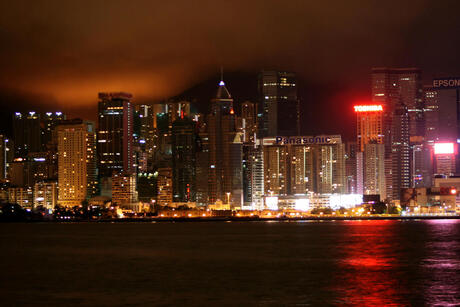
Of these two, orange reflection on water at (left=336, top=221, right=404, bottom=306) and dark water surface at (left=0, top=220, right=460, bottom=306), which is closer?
orange reflection on water at (left=336, top=221, right=404, bottom=306)

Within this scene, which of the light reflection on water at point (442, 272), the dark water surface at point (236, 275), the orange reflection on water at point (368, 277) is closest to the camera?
the orange reflection on water at point (368, 277)

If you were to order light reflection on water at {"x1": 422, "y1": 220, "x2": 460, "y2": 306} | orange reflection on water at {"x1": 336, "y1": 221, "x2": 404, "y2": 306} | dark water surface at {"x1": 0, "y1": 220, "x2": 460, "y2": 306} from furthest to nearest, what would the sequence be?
dark water surface at {"x1": 0, "y1": 220, "x2": 460, "y2": 306} → light reflection on water at {"x1": 422, "y1": 220, "x2": 460, "y2": 306} → orange reflection on water at {"x1": 336, "y1": 221, "x2": 404, "y2": 306}

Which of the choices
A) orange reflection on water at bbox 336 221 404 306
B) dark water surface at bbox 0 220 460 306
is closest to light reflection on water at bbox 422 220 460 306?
dark water surface at bbox 0 220 460 306

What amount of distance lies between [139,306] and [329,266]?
1093 inches

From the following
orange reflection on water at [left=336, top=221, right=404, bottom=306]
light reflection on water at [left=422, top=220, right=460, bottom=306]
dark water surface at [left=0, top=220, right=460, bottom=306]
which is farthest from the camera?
dark water surface at [left=0, top=220, right=460, bottom=306]

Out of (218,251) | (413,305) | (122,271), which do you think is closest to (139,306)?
(413,305)

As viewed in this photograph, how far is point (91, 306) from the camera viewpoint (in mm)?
45594

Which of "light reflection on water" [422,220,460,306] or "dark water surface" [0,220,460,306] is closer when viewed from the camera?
"light reflection on water" [422,220,460,306]

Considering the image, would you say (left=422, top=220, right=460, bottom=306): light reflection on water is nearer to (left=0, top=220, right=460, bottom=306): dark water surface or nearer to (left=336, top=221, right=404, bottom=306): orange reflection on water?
(left=0, top=220, right=460, bottom=306): dark water surface

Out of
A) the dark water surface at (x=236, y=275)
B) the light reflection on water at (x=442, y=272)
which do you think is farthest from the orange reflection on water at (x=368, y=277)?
the light reflection on water at (x=442, y=272)

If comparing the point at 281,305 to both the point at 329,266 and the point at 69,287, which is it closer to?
the point at 69,287

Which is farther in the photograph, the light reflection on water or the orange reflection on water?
the light reflection on water

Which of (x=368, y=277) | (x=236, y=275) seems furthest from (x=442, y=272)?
(x=236, y=275)

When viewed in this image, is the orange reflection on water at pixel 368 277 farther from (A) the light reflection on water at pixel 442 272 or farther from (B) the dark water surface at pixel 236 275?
(A) the light reflection on water at pixel 442 272
